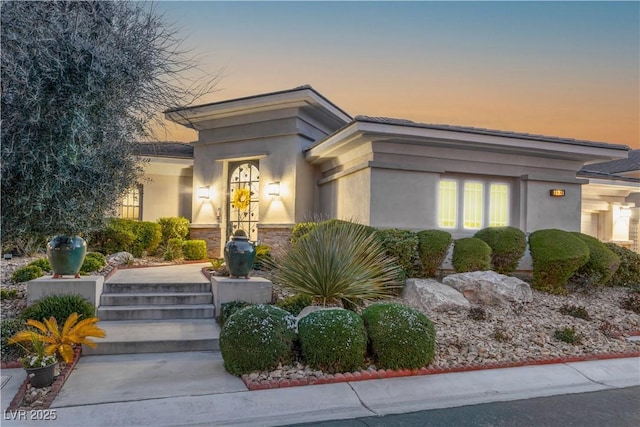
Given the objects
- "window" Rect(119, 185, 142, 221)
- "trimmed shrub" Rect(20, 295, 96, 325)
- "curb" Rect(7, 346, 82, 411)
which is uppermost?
"window" Rect(119, 185, 142, 221)

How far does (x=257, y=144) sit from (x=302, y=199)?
7.87 feet

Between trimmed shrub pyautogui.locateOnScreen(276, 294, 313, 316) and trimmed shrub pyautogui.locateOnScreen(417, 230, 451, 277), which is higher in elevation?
trimmed shrub pyautogui.locateOnScreen(417, 230, 451, 277)

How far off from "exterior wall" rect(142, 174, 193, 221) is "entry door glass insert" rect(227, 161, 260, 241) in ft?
8.86

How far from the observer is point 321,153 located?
12516 mm

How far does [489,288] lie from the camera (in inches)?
343

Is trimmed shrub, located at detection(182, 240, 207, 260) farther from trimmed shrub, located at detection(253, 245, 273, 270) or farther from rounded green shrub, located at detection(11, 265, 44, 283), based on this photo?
rounded green shrub, located at detection(11, 265, 44, 283)

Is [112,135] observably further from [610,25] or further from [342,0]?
[610,25]

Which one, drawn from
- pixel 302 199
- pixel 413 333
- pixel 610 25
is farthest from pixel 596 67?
pixel 413 333

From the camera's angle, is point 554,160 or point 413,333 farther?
point 554,160

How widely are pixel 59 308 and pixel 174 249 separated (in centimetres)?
735

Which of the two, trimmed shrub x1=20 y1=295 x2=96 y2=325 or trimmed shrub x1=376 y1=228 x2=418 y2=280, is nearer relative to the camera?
trimmed shrub x1=20 y1=295 x2=96 y2=325

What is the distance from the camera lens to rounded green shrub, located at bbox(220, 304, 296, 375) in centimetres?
551

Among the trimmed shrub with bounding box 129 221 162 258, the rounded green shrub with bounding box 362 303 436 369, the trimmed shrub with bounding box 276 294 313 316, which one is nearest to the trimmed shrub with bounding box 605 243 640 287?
the rounded green shrub with bounding box 362 303 436 369

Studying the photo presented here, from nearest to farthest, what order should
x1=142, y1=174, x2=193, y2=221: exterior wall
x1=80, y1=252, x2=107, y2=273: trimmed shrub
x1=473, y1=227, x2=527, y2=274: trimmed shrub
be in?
1. x1=80, y1=252, x2=107, y2=273: trimmed shrub
2. x1=473, y1=227, x2=527, y2=274: trimmed shrub
3. x1=142, y1=174, x2=193, y2=221: exterior wall
